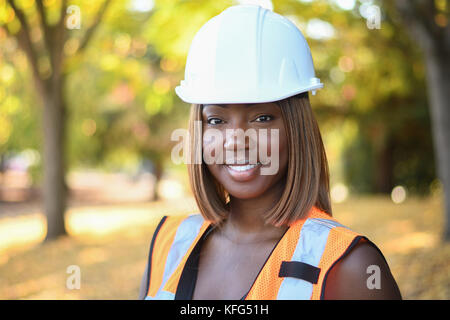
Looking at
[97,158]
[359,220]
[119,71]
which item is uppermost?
[119,71]

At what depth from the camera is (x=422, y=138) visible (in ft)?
44.4

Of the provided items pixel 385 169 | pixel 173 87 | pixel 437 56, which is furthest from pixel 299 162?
pixel 385 169

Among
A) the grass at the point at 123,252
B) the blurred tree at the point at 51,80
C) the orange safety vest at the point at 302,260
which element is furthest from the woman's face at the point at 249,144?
the blurred tree at the point at 51,80

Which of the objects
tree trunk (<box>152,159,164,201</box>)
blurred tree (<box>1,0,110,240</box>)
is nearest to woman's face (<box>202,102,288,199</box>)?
blurred tree (<box>1,0,110,240</box>)

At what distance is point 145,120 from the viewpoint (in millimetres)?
14953

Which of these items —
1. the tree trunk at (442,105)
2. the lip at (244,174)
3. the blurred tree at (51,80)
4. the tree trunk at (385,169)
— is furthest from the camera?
the tree trunk at (385,169)

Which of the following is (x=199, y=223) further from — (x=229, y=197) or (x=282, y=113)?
(x=282, y=113)

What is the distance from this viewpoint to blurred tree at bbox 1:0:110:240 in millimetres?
7578

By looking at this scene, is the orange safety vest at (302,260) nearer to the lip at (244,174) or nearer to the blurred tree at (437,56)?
the lip at (244,174)

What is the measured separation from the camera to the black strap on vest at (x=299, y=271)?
136 centimetres

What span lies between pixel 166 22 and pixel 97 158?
927cm

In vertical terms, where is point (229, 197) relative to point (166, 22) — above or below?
below

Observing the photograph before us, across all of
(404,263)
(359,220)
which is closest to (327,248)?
(404,263)

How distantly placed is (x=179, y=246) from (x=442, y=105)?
5704mm
